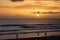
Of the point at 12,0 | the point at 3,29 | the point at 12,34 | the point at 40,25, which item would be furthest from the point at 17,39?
the point at 12,0

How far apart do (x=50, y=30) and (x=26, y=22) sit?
3.72ft

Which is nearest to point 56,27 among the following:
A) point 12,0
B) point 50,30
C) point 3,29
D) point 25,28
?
point 50,30

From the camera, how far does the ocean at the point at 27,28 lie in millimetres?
4477

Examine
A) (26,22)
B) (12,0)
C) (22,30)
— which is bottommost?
(22,30)

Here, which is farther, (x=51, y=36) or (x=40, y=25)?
(x=51, y=36)

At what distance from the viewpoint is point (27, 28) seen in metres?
4.79

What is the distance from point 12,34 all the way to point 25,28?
0.55 metres

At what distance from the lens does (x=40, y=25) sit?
4.71m

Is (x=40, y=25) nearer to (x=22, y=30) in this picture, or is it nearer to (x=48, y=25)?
(x=48, y=25)

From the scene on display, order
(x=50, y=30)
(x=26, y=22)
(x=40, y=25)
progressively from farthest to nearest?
(x=50, y=30)
(x=40, y=25)
(x=26, y=22)

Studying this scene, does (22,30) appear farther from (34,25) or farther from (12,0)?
(12,0)

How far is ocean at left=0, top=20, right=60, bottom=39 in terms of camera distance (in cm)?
448

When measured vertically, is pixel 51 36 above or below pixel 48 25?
below

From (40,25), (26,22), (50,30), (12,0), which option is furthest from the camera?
(50,30)
